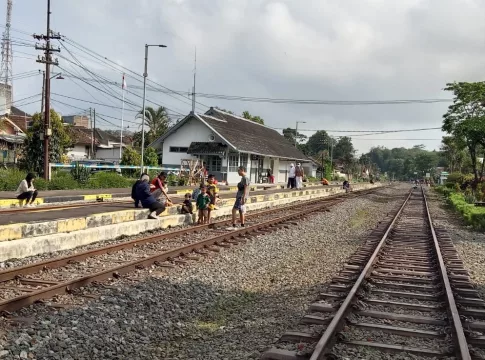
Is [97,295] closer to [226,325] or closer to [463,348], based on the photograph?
[226,325]

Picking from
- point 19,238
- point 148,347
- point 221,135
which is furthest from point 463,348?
point 221,135

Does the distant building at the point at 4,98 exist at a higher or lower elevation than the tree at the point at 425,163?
higher

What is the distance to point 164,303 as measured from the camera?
6.32 m

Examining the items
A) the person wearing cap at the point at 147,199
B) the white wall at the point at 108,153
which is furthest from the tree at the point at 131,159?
the white wall at the point at 108,153

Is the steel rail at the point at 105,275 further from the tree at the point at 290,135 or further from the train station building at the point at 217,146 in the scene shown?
the tree at the point at 290,135

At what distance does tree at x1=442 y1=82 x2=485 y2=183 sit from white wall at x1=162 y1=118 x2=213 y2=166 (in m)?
17.2

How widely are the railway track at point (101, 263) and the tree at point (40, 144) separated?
1770 centimetres

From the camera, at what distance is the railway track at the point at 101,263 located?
6094 millimetres

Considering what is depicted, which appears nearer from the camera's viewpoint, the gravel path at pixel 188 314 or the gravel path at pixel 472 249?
the gravel path at pixel 188 314

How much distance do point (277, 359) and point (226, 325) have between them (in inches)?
59.7

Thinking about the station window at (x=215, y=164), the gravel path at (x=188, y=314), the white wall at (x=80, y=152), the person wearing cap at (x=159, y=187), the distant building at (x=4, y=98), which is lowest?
the gravel path at (x=188, y=314)

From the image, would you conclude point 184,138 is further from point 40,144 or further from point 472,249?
point 472,249

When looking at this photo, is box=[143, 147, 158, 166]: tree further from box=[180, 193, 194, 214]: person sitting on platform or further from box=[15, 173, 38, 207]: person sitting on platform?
box=[180, 193, 194, 214]: person sitting on platform

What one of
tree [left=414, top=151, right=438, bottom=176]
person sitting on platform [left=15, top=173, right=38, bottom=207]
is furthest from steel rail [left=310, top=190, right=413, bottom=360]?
tree [left=414, top=151, right=438, bottom=176]
